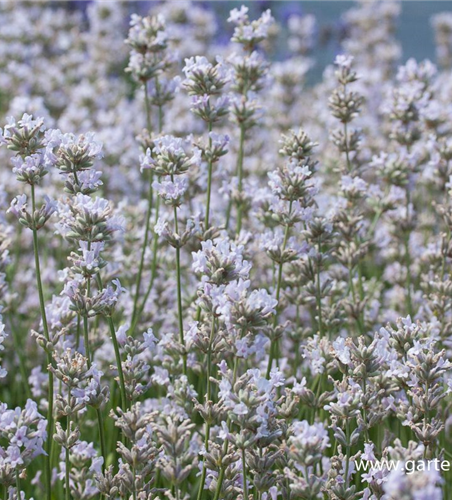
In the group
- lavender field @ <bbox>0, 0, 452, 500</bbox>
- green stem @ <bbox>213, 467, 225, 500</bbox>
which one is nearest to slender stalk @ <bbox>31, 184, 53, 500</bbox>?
lavender field @ <bbox>0, 0, 452, 500</bbox>

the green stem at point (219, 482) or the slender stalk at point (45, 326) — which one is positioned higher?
the slender stalk at point (45, 326)

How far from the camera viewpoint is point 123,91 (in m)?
6.55

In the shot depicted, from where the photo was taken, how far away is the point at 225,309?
5.18ft

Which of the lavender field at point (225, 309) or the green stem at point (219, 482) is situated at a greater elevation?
the lavender field at point (225, 309)

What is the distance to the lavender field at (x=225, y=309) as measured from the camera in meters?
1.60

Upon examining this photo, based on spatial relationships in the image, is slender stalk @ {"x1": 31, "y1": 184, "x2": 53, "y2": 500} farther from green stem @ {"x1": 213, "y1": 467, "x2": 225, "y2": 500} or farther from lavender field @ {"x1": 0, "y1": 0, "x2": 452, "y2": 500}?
green stem @ {"x1": 213, "y1": 467, "x2": 225, "y2": 500}

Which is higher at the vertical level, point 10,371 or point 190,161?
point 190,161

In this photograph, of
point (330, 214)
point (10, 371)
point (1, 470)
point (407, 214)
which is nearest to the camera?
point (1, 470)

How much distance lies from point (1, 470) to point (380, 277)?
2790mm

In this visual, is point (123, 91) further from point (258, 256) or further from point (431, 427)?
point (431, 427)

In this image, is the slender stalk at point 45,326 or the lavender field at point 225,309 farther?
the slender stalk at point 45,326

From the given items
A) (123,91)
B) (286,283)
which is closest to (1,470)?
(286,283)

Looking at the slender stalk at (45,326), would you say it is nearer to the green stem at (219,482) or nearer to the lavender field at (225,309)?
the lavender field at (225,309)

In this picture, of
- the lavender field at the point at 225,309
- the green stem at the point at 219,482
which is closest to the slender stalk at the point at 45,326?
the lavender field at the point at 225,309
